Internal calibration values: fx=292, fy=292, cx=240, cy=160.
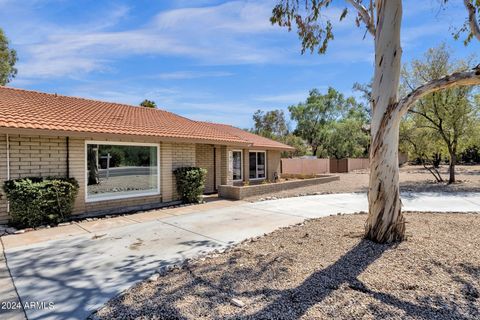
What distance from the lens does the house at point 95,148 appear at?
794 cm

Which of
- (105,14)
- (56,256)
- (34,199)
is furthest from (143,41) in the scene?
(56,256)

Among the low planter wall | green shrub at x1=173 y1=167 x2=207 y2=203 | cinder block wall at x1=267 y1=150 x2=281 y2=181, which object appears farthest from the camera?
cinder block wall at x1=267 y1=150 x2=281 y2=181

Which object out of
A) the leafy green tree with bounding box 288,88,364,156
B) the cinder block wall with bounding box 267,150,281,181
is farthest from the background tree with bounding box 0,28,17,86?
the leafy green tree with bounding box 288,88,364,156

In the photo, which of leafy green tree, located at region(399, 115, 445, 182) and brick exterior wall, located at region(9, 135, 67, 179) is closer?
brick exterior wall, located at region(9, 135, 67, 179)

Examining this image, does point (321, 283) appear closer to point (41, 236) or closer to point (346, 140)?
point (41, 236)

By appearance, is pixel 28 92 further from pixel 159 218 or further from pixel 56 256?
pixel 56 256

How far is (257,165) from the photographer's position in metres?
18.9

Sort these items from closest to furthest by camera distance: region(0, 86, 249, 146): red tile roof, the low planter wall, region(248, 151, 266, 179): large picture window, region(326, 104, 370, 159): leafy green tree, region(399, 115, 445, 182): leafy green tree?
region(0, 86, 249, 146): red tile roof < the low planter wall < region(399, 115, 445, 182): leafy green tree < region(248, 151, 266, 179): large picture window < region(326, 104, 370, 159): leafy green tree

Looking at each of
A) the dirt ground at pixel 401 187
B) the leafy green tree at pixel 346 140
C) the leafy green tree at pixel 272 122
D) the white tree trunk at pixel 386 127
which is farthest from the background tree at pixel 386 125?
the leafy green tree at pixel 272 122

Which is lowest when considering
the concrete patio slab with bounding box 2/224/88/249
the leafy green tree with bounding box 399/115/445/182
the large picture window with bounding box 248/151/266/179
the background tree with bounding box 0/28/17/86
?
the concrete patio slab with bounding box 2/224/88/249

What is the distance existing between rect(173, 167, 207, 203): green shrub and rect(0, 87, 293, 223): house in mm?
402

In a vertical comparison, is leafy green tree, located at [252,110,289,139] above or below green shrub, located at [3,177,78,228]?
above

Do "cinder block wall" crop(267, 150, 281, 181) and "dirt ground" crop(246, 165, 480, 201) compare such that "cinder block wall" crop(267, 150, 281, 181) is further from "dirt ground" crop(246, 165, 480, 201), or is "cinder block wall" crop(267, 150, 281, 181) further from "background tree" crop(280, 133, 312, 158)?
"background tree" crop(280, 133, 312, 158)

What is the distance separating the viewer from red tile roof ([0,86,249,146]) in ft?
27.0
